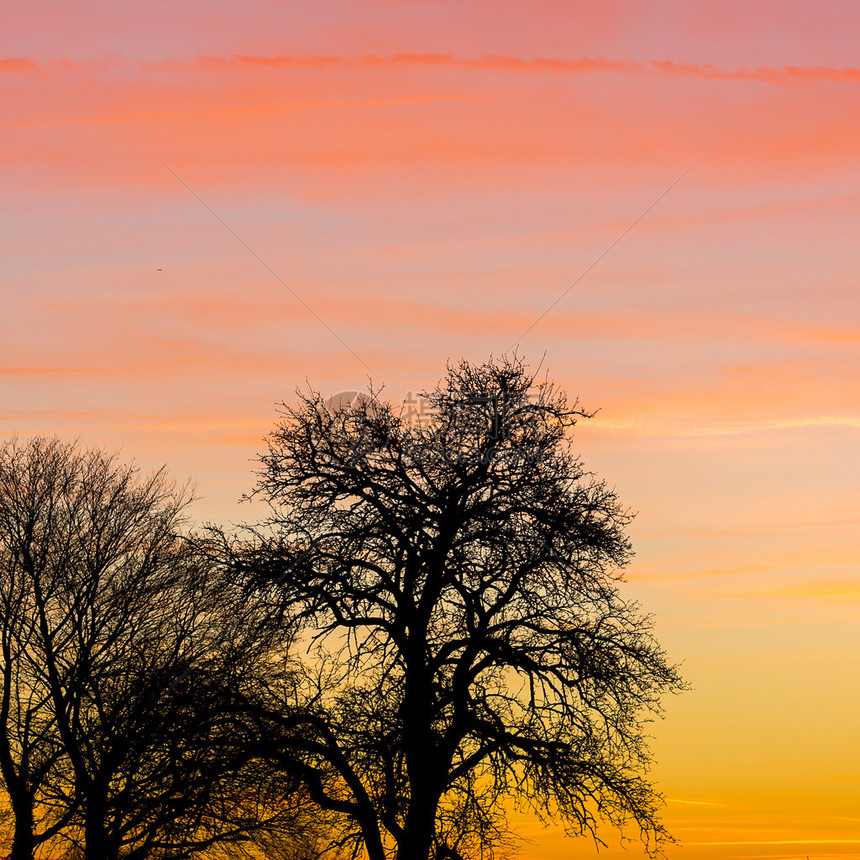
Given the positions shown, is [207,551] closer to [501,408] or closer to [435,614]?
[435,614]

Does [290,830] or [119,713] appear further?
[290,830]

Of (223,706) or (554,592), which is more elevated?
(554,592)

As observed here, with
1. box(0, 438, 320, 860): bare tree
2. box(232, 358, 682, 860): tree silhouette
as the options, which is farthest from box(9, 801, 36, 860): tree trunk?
box(232, 358, 682, 860): tree silhouette

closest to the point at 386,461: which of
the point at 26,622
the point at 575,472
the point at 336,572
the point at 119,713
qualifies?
the point at 336,572

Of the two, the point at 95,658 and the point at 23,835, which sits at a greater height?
the point at 95,658

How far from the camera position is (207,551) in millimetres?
21547

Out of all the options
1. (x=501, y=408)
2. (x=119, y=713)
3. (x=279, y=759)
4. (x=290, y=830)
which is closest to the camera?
(x=279, y=759)

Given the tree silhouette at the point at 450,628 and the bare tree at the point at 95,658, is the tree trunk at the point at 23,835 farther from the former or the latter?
the tree silhouette at the point at 450,628

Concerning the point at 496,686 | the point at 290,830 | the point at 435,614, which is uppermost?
the point at 435,614

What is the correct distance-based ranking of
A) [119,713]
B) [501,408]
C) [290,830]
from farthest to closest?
1. [290,830]
2. [119,713]
3. [501,408]

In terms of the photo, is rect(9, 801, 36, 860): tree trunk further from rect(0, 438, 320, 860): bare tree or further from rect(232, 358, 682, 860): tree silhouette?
rect(232, 358, 682, 860): tree silhouette

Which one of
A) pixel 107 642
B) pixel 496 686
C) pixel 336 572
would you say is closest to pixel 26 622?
pixel 107 642

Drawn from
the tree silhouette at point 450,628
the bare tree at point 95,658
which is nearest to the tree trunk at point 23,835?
the bare tree at point 95,658

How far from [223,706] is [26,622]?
32.1 ft
